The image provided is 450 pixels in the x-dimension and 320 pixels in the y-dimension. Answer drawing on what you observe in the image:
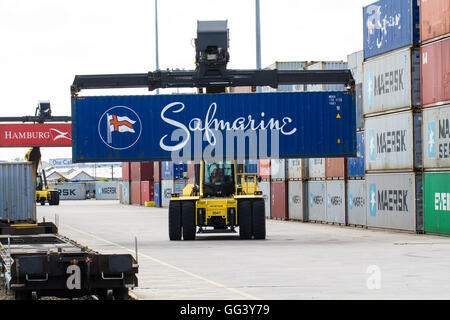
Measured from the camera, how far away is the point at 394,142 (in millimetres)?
32094

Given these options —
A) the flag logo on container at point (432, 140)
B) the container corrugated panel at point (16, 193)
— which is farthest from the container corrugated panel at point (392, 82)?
the container corrugated panel at point (16, 193)

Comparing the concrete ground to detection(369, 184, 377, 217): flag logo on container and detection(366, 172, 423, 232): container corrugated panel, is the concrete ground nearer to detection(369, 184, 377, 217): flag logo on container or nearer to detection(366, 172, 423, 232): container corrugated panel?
detection(366, 172, 423, 232): container corrugated panel

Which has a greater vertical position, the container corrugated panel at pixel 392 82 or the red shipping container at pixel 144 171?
the container corrugated panel at pixel 392 82

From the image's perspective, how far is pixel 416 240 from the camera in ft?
90.5

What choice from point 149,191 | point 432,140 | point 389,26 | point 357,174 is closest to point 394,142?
point 432,140

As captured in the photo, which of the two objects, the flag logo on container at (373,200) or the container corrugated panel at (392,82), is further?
the flag logo on container at (373,200)

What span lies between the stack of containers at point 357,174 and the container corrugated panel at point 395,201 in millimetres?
1144

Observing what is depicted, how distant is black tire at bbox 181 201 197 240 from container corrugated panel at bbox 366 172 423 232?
24.8 ft

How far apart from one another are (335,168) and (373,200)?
16.2ft

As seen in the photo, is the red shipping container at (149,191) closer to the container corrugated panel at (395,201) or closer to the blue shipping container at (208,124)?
the container corrugated panel at (395,201)

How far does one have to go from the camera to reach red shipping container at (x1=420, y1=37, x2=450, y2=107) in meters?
28.7

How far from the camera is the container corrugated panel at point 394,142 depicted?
30672 mm
